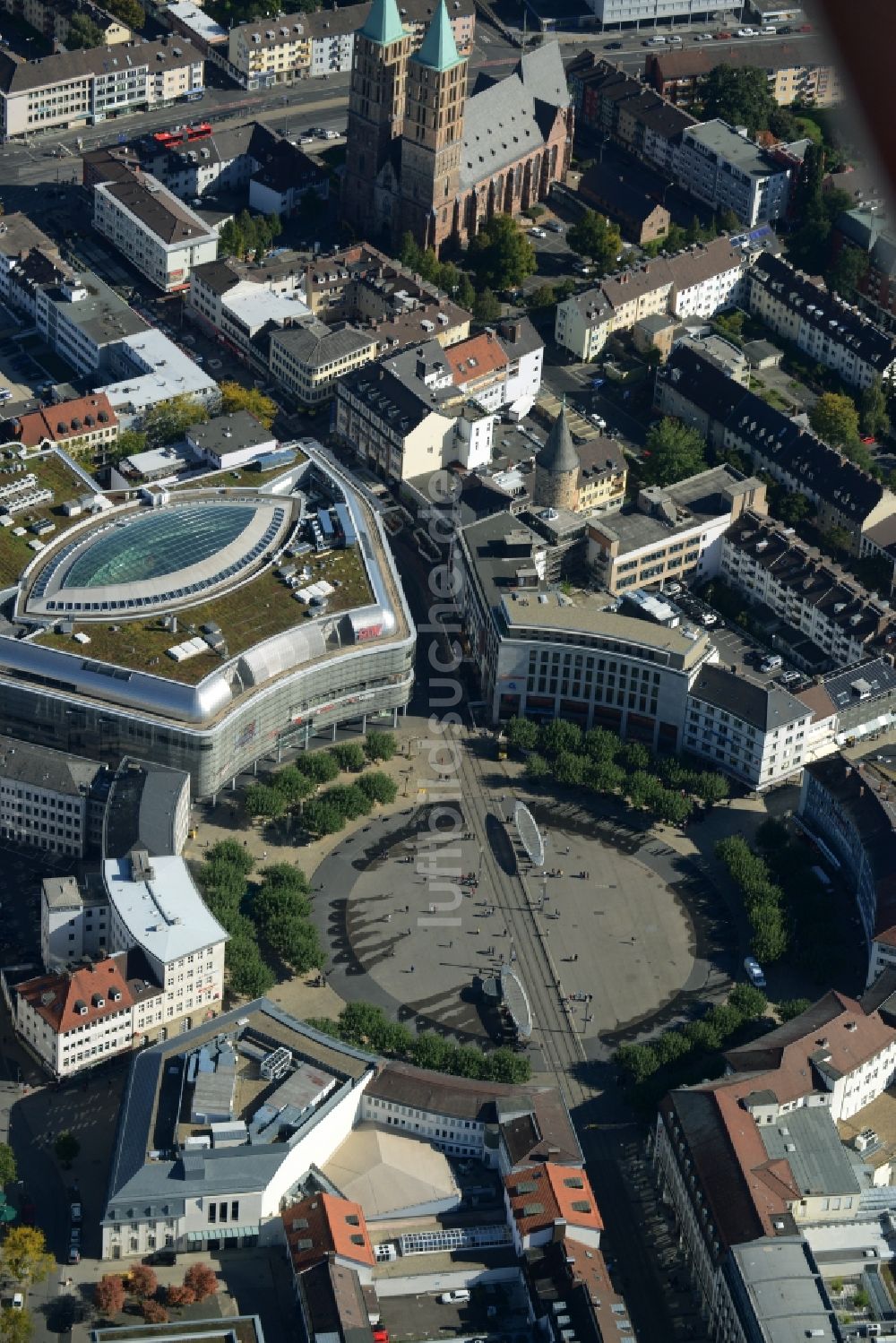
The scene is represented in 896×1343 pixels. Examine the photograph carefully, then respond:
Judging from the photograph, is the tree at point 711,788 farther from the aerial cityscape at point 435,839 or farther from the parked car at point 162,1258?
the parked car at point 162,1258

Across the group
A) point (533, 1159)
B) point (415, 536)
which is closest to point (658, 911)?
point (533, 1159)

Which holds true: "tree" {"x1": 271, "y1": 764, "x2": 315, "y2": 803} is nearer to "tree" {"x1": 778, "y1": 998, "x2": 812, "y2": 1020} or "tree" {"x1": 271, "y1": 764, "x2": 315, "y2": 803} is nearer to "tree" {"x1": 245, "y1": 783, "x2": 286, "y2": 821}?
"tree" {"x1": 245, "y1": 783, "x2": 286, "y2": 821}

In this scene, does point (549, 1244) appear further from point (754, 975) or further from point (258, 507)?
point (258, 507)

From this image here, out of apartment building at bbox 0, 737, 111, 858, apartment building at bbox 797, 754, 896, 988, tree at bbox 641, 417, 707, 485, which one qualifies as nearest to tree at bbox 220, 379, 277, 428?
tree at bbox 641, 417, 707, 485

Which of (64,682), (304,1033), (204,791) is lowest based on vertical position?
(304,1033)

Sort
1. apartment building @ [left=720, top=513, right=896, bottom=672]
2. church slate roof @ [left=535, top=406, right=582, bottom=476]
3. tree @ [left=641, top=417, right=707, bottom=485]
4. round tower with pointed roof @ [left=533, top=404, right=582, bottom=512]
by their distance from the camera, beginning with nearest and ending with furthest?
apartment building @ [left=720, top=513, right=896, bottom=672]
church slate roof @ [left=535, top=406, right=582, bottom=476]
round tower with pointed roof @ [left=533, top=404, right=582, bottom=512]
tree @ [left=641, top=417, right=707, bottom=485]

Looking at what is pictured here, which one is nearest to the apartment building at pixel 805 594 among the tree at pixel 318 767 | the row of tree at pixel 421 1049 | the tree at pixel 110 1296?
the tree at pixel 318 767

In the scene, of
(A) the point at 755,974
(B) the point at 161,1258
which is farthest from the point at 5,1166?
(A) the point at 755,974
